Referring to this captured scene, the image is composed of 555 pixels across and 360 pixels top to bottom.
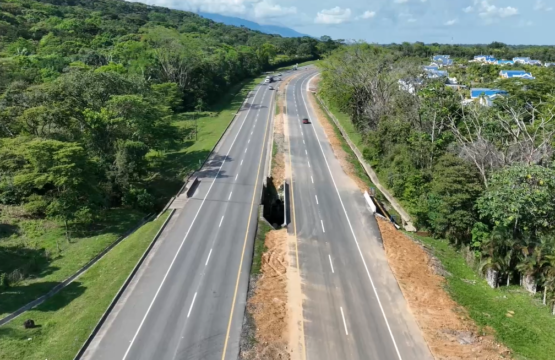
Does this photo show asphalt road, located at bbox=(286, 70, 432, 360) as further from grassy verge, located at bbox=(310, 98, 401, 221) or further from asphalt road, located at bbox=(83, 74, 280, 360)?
asphalt road, located at bbox=(83, 74, 280, 360)

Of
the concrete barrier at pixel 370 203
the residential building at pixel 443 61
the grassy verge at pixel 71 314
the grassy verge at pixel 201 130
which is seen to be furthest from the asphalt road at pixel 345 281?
→ the residential building at pixel 443 61

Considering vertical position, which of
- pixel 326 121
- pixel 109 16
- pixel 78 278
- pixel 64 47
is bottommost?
pixel 78 278

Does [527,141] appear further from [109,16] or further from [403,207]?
[109,16]

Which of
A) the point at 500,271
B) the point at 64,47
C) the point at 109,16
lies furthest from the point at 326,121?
the point at 109,16

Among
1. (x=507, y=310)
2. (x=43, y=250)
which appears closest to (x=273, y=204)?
(x=43, y=250)

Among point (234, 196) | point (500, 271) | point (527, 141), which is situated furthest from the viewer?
point (234, 196)

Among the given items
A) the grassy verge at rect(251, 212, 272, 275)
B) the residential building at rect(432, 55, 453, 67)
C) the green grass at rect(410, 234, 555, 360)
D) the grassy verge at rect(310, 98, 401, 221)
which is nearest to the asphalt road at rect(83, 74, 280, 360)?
the grassy verge at rect(251, 212, 272, 275)

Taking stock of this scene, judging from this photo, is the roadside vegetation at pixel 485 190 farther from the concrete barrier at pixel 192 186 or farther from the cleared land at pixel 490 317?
the concrete barrier at pixel 192 186

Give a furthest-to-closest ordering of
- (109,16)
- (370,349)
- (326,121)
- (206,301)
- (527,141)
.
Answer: (109,16)
(326,121)
(527,141)
(206,301)
(370,349)
